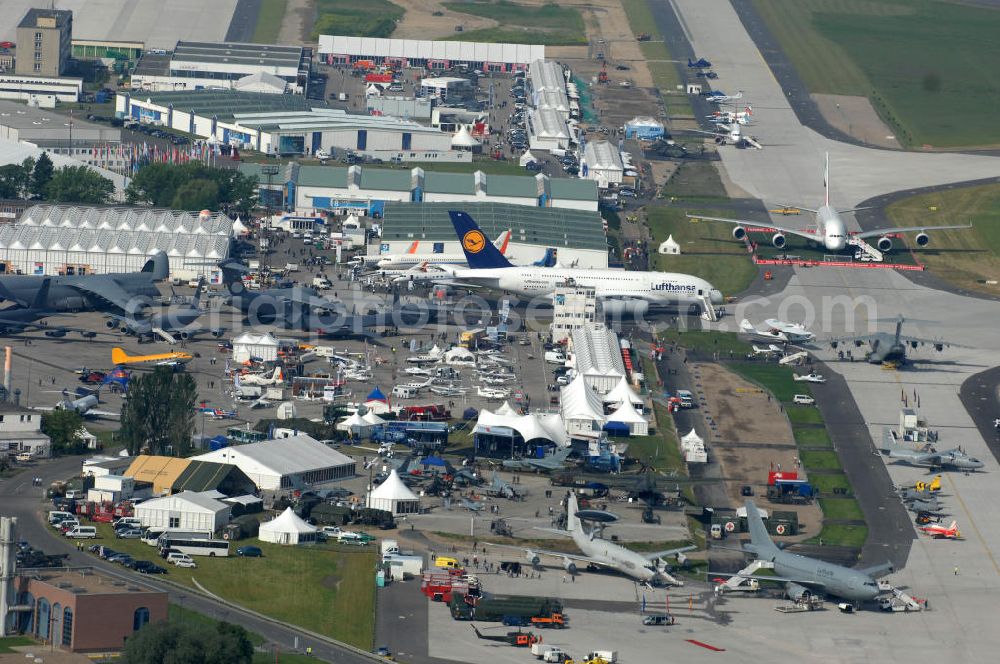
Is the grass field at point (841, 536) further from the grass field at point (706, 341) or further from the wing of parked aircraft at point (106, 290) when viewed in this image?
the wing of parked aircraft at point (106, 290)

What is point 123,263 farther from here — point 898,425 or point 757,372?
point 898,425

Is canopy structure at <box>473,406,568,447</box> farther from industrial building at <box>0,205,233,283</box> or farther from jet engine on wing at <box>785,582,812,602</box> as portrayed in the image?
industrial building at <box>0,205,233,283</box>

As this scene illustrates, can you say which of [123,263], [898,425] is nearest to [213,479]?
[898,425]

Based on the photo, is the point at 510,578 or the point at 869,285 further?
the point at 869,285

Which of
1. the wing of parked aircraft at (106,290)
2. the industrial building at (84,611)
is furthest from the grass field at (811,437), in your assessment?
the industrial building at (84,611)

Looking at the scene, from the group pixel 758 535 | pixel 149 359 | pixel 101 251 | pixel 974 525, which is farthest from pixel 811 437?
pixel 101 251

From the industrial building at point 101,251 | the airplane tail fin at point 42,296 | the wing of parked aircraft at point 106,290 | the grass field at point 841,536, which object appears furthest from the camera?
the industrial building at point 101,251
